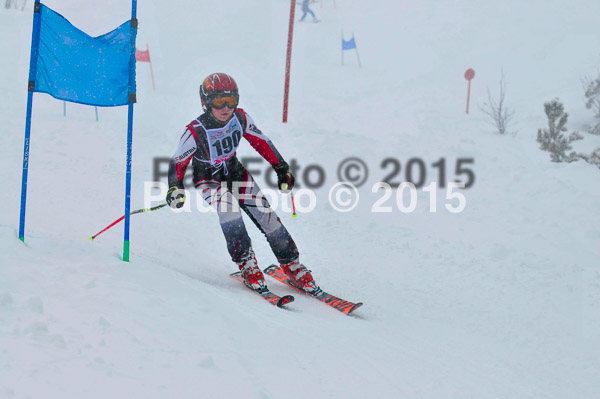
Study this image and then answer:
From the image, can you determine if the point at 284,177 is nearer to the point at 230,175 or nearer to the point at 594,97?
the point at 230,175

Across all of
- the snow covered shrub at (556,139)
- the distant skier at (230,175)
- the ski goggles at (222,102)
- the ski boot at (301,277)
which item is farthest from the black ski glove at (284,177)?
the snow covered shrub at (556,139)

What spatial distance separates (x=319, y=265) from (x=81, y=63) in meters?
3.54

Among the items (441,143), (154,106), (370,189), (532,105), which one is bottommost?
(370,189)

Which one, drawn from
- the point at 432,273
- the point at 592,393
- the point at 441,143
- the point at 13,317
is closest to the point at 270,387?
the point at 13,317

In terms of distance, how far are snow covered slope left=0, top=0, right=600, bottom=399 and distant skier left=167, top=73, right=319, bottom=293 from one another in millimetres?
319

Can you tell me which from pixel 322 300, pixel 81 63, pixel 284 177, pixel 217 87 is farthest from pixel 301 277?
pixel 81 63

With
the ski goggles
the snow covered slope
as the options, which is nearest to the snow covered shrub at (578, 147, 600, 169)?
the snow covered slope

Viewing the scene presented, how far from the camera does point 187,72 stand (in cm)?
1691

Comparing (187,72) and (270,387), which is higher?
(187,72)

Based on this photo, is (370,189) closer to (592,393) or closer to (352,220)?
(352,220)

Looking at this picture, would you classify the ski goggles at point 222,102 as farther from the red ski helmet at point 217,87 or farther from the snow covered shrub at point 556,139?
the snow covered shrub at point 556,139

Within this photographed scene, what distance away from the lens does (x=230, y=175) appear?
5.17 meters

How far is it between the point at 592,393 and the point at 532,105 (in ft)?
44.6

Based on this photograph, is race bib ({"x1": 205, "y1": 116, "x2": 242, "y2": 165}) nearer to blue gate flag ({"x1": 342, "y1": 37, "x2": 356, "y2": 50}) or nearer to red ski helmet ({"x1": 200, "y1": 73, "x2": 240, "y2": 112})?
red ski helmet ({"x1": 200, "y1": 73, "x2": 240, "y2": 112})
